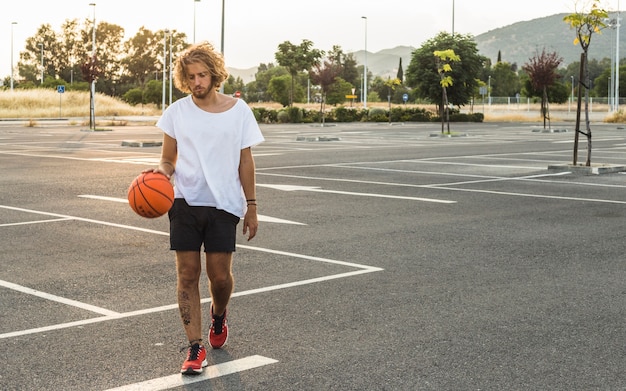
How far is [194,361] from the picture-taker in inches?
211

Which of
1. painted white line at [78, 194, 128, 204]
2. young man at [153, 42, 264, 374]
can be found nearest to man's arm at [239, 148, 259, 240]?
young man at [153, 42, 264, 374]

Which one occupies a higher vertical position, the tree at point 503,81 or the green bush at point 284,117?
the tree at point 503,81

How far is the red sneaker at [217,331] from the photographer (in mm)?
5895

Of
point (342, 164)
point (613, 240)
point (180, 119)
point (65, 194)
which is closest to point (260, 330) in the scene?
point (180, 119)

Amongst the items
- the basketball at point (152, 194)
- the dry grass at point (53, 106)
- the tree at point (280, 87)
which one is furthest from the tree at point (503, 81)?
the basketball at point (152, 194)

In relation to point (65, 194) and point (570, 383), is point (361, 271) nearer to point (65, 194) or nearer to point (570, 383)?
point (570, 383)

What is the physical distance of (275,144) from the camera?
3347 centimetres

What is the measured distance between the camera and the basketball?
5445 millimetres

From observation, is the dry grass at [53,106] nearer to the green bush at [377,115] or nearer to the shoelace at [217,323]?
the green bush at [377,115]

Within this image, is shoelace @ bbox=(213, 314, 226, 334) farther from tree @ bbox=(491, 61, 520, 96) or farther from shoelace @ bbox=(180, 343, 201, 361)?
tree @ bbox=(491, 61, 520, 96)

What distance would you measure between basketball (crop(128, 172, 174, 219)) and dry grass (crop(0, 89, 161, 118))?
67.4 meters

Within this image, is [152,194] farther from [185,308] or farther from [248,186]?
[185,308]

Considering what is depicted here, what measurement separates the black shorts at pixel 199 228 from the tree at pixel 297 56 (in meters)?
73.7

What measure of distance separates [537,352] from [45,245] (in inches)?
238
